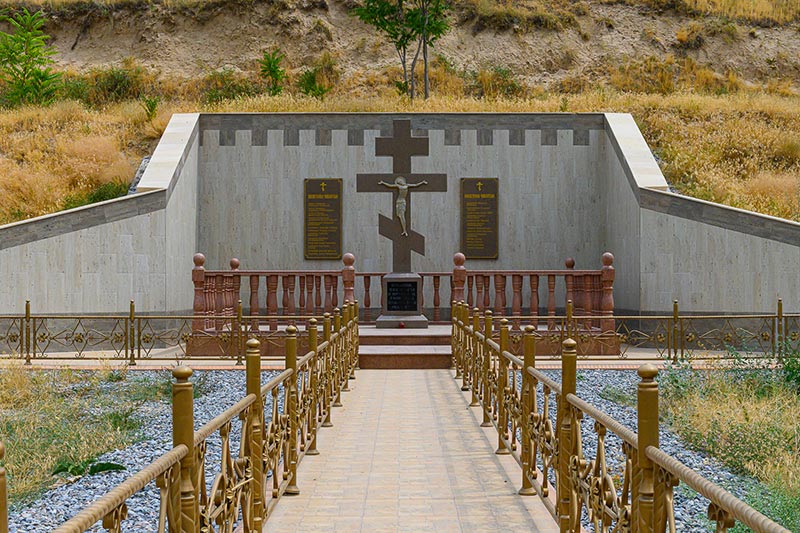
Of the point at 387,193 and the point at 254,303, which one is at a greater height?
the point at 387,193

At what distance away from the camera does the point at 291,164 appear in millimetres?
19656

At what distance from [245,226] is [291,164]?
5.61ft

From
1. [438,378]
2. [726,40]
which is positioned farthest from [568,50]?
[438,378]

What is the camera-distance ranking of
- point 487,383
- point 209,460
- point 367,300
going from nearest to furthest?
point 209,460
point 487,383
point 367,300

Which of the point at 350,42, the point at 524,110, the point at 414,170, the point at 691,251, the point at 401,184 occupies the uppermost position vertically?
the point at 350,42

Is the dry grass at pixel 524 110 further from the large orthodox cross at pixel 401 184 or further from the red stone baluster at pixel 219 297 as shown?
the red stone baluster at pixel 219 297

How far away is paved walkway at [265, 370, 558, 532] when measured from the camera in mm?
5781

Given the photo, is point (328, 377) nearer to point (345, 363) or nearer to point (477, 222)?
point (345, 363)

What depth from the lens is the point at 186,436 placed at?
12.1 ft

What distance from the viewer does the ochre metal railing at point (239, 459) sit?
3.15 meters

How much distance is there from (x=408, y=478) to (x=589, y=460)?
7.27 ft

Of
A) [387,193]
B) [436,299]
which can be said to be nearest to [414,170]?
[387,193]

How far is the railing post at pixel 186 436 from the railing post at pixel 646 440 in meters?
1.84

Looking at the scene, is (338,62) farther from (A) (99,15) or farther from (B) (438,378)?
(B) (438,378)
